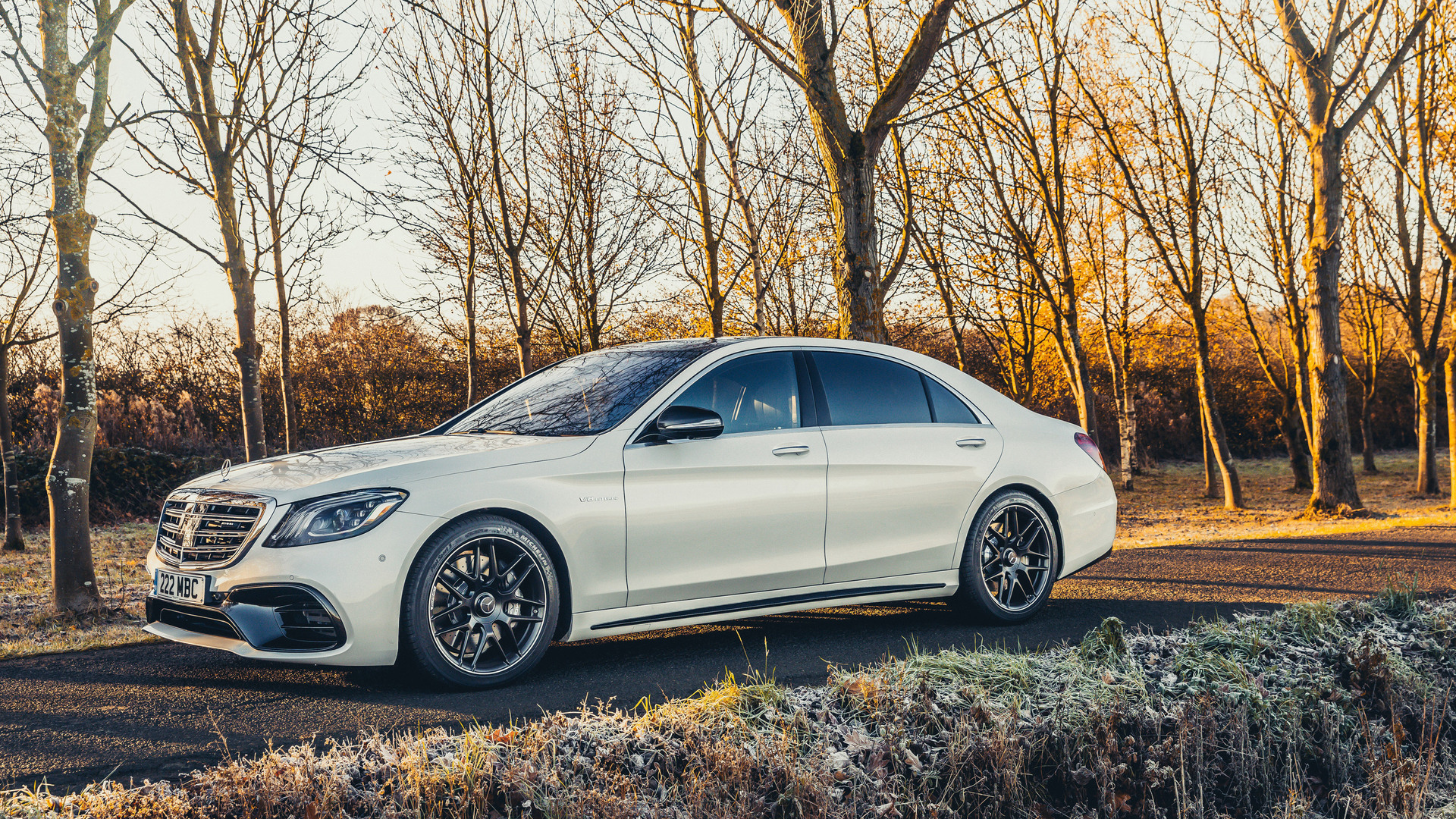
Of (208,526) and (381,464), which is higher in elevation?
(381,464)

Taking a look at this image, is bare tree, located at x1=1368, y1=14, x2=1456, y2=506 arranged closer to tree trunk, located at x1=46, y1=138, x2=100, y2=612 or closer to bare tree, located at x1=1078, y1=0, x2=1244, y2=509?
bare tree, located at x1=1078, y1=0, x2=1244, y2=509

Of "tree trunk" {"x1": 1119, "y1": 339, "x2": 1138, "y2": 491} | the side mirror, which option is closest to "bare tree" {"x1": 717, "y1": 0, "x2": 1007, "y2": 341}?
the side mirror

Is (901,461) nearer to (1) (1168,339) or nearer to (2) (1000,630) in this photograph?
(2) (1000,630)

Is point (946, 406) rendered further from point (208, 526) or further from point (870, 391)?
point (208, 526)

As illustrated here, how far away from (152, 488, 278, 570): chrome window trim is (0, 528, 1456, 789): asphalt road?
0.59m

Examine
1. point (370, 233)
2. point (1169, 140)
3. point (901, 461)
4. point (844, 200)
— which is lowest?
point (901, 461)

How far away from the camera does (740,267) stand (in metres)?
16.8

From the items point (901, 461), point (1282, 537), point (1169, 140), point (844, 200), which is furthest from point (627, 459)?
point (1169, 140)

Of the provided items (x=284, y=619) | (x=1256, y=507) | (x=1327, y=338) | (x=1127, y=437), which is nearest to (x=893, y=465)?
(x=284, y=619)

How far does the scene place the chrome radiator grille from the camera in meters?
4.35

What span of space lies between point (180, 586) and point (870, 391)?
367 centimetres

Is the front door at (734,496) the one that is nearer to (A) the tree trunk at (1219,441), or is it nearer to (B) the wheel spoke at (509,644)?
(B) the wheel spoke at (509,644)

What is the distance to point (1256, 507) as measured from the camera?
2372cm

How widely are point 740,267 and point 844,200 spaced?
7275 mm
